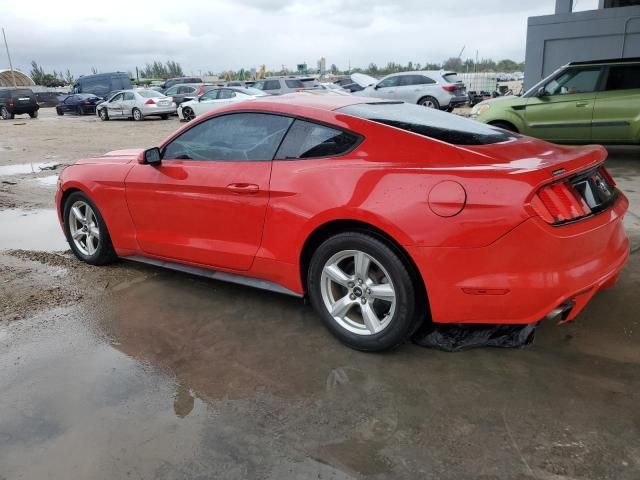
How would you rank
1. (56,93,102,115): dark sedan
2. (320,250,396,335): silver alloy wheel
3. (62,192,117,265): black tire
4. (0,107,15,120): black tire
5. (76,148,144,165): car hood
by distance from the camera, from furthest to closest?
(56,93,102,115): dark sedan → (0,107,15,120): black tire → (62,192,117,265): black tire → (76,148,144,165): car hood → (320,250,396,335): silver alloy wheel

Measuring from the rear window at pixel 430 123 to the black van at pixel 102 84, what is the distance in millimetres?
35362

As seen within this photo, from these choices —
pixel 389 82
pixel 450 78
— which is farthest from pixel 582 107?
pixel 389 82

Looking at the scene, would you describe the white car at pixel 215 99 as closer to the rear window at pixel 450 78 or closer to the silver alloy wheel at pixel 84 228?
the rear window at pixel 450 78

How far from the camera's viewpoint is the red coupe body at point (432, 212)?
2682 millimetres

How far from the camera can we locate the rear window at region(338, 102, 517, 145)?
3227 millimetres

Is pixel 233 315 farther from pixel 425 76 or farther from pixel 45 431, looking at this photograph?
pixel 425 76

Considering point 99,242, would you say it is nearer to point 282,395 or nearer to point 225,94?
point 282,395

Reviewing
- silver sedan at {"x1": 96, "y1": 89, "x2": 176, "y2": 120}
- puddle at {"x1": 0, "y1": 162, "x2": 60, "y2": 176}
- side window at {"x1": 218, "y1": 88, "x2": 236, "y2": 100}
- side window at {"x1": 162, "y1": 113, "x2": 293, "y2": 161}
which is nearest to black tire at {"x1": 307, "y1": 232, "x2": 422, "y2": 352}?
side window at {"x1": 162, "y1": 113, "x2": 293, "y2": 161}

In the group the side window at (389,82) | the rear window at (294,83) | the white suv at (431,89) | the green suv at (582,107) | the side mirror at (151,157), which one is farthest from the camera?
the rear window at (294,83)

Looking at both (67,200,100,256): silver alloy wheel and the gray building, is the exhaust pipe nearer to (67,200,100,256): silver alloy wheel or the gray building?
(67,200,100,256): silver alloy wheel

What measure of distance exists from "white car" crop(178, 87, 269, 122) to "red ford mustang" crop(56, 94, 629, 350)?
16228mm

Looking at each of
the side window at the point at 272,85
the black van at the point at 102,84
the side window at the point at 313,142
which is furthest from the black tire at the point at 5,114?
the side window at the point at 313,142

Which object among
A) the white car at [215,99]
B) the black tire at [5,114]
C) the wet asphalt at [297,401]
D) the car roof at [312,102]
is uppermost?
the car roof at [312,102]

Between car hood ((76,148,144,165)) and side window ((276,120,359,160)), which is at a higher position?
side window ((276,120,359,160))
